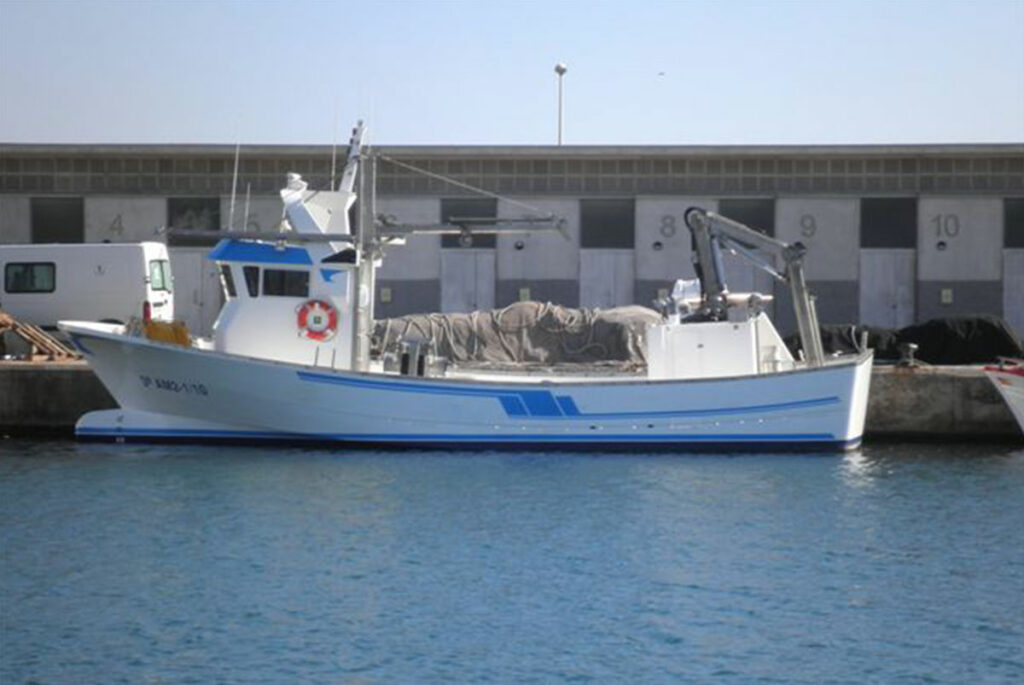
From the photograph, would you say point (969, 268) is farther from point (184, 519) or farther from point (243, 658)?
point (243, 658)

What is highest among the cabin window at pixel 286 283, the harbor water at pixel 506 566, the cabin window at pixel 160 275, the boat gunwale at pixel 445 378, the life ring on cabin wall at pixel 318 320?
the cabin window at pixel 160 275

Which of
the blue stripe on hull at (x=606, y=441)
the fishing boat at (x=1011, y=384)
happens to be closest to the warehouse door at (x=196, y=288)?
the blue stripe on hull at (x=606, y=441)

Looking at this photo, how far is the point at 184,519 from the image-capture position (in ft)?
70.8

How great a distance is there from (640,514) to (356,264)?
6084 millimetres

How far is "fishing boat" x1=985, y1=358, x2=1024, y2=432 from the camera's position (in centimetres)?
2683

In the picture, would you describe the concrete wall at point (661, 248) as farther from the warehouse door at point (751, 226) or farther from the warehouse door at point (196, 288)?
the warehouse door at point (196, 288)

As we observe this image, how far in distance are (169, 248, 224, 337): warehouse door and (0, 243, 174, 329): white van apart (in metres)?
3.76

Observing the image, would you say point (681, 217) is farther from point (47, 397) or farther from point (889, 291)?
point (47, 397)

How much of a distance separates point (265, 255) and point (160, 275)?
8669 mm

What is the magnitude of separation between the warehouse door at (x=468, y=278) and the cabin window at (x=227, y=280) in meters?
10.7

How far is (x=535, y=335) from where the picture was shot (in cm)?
3031

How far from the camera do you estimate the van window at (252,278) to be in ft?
85.8

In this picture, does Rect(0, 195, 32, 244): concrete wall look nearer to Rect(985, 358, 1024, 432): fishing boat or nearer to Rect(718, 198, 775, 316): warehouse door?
Rect(718, 198, 775, 316): warehouse door

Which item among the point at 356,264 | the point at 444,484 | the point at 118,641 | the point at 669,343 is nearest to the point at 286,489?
the point at 444,484
